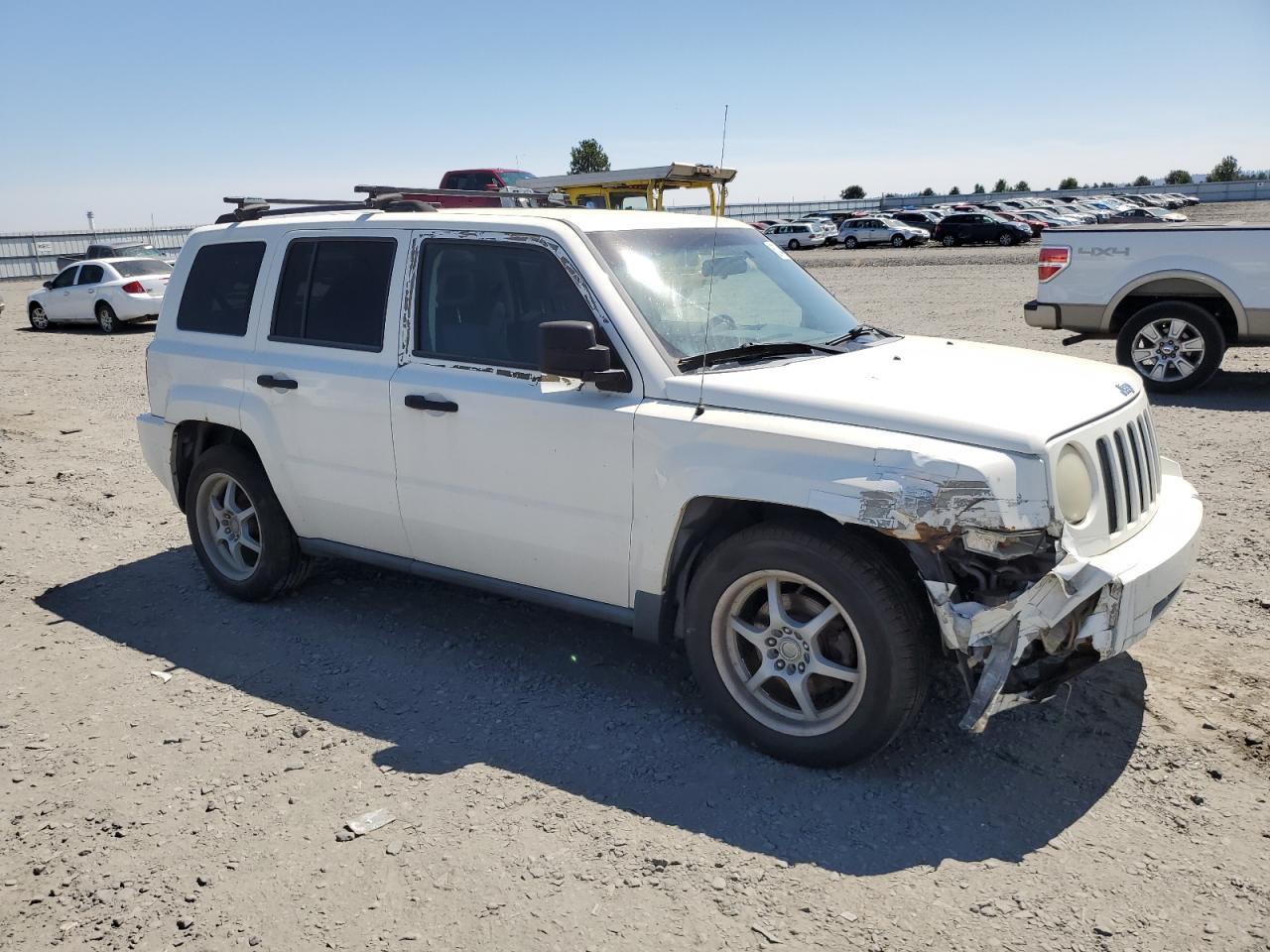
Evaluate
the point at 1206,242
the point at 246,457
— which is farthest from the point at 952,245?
the point at 246,457

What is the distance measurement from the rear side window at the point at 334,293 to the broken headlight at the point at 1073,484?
3017 mm

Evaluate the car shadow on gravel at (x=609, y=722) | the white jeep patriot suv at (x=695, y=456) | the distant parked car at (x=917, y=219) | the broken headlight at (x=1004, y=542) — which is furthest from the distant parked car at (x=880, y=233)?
the broken headlight at (x=1004, y=542)

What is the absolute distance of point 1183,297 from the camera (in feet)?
35.2

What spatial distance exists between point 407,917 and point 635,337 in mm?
2256

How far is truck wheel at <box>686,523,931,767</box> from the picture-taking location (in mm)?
3641

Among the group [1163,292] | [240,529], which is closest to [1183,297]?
[1163,292]

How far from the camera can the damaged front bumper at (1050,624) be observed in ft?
11.4

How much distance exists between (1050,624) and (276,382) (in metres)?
3.78

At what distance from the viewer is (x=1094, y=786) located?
12.4 ft

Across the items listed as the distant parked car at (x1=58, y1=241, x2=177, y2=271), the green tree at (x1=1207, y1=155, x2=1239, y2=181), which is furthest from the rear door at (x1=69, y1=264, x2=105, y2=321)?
the green tree at (x1=1207, y1=155, x2=1239, y2=181)

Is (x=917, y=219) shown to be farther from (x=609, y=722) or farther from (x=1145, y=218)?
(x=609, y=722)

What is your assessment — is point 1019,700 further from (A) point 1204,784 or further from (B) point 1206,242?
(B) point 1206,242

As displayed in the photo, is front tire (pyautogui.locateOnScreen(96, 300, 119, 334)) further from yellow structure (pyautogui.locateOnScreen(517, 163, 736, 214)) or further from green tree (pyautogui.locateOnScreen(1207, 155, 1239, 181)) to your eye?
green tree (pyautogui.locateOnScreen(1207, 155, 1239, 181))

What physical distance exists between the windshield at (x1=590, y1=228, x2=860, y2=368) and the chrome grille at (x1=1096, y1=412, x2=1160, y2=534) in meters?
1.31
